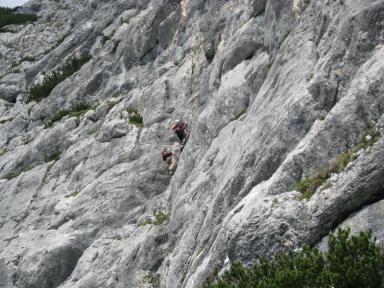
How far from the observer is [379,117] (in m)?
13.4

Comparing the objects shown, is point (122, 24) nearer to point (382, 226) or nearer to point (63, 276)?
point (63, 276)

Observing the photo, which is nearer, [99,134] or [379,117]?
[379,117]

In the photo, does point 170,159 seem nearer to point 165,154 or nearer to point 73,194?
point 165,154

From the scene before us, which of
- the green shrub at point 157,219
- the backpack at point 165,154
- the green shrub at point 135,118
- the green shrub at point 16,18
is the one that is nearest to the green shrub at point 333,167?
the green shrub at point 157,219

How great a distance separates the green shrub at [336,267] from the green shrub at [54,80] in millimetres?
37196

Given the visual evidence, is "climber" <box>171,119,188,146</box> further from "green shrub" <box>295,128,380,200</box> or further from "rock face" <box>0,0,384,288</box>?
"green shrub" <box>295,128,380,200</box>

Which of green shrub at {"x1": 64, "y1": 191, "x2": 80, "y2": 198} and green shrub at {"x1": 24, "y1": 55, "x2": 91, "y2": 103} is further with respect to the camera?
green shrub at {"x1": 24, "y1": 55, "x2": 91, "y2": 103}

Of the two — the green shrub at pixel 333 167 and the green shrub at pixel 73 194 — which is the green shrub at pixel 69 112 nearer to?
the green shrub at pixel 73 194

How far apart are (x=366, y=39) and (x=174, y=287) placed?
1058cm

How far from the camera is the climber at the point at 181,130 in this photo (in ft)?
94.8

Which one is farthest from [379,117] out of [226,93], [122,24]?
[122,24]

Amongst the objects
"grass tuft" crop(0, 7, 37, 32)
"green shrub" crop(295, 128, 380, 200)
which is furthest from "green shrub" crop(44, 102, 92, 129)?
"grass tuft" crop(0, 7, 37, 32)

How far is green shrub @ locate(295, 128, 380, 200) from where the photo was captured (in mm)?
13242

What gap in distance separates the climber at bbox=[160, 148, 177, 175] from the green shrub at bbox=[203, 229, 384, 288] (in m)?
16.3
